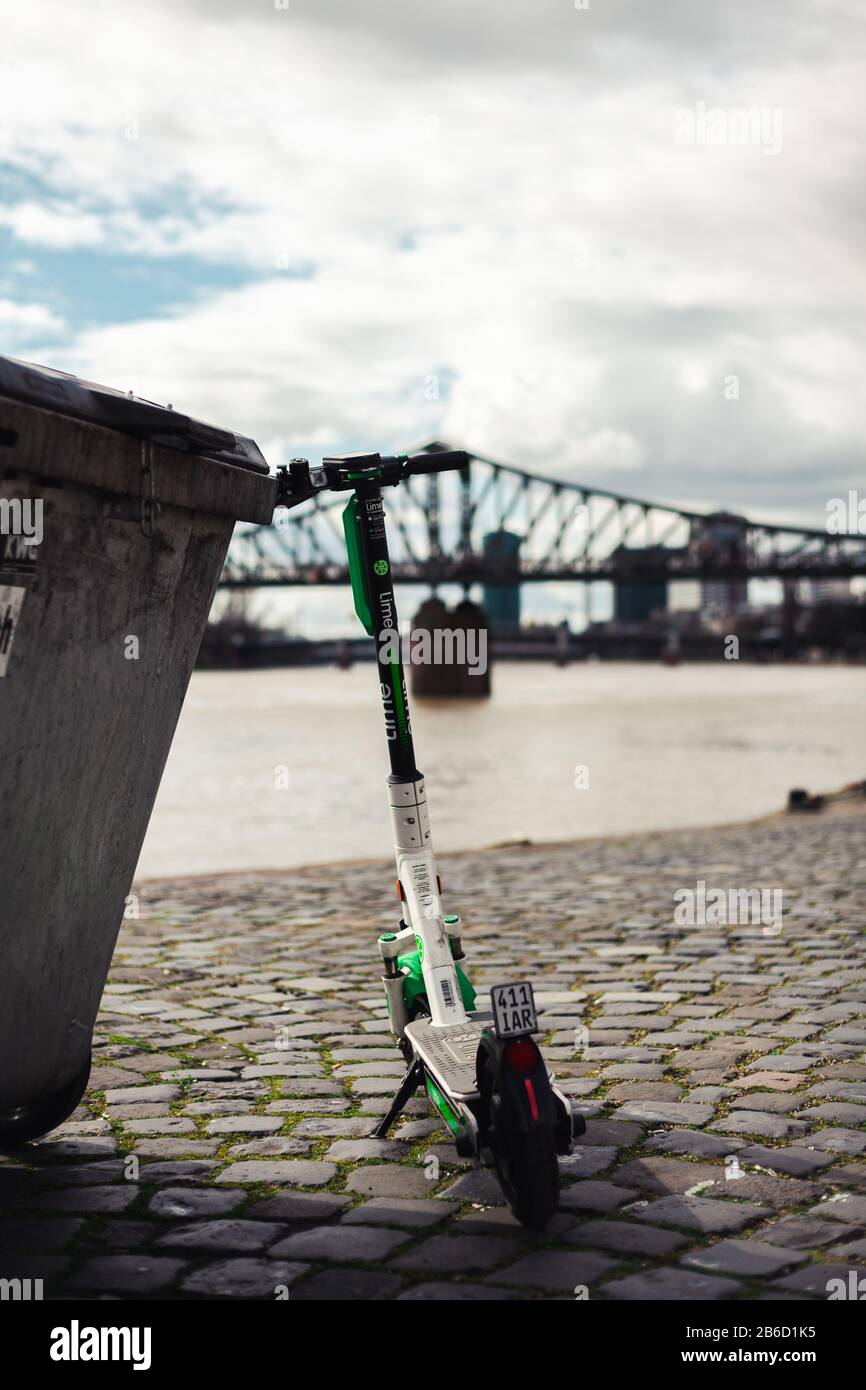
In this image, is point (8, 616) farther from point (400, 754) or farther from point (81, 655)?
point (400, 754)

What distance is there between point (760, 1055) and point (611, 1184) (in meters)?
1.24

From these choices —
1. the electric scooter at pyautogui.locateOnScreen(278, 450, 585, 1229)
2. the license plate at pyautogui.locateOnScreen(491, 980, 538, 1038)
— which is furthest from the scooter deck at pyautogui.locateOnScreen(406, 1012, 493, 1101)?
the license plate at pyautogui.locateOnScreen(491, 980, 538, 1038)

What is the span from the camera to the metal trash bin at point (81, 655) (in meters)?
2.66

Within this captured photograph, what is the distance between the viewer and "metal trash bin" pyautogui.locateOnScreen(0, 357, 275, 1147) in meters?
2.66

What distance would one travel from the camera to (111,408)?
2.76 metres

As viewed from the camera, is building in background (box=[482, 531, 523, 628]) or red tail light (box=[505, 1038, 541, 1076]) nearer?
red tail light (box=[505, 1038, 541, 1076])

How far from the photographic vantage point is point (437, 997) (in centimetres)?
355

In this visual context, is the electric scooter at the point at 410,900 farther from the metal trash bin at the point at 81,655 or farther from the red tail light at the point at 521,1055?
the metal trash bin at the point at 81,655

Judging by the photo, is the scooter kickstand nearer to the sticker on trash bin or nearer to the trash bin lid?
the sticker on trash bin

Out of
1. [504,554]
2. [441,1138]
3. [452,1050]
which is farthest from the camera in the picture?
[504,554]

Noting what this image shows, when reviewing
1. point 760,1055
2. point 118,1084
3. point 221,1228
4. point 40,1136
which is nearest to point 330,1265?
point 221,1228

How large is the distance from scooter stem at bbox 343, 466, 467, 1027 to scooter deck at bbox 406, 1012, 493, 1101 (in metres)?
0.03

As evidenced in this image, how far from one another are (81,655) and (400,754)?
976mm

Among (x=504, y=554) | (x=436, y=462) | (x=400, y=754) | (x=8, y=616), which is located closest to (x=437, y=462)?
(x=436, y=462)
